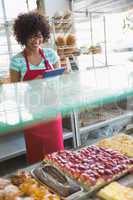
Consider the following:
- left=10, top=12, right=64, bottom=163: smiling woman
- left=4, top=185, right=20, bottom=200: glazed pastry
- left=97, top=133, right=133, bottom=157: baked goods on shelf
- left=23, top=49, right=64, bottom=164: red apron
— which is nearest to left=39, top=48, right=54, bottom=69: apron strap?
left=10, top=12, right=64, bottom=163: smiling woman

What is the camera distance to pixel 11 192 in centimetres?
86

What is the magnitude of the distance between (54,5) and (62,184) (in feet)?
10.2

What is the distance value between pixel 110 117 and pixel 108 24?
1428 mm

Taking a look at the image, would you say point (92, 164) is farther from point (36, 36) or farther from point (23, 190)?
point (36, 36)

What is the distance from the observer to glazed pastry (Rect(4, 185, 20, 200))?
0.84 m

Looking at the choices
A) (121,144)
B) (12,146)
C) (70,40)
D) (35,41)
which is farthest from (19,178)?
(70,40)

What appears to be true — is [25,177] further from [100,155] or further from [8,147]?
[8,147]

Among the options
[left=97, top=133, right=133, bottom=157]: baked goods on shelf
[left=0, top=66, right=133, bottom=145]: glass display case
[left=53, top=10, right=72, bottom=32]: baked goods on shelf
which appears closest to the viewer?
[left=0, top=66, right=133, bottom=145]: glass display case

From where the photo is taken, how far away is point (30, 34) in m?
1.57

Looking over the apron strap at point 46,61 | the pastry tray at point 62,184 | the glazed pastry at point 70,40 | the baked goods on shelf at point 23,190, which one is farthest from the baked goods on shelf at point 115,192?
the glazed pastry at point 70,40

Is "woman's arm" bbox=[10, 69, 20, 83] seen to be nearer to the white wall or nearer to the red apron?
the red apron

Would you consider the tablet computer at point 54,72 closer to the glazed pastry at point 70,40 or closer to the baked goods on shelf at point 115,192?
the baked goods on shelf at point 115,192

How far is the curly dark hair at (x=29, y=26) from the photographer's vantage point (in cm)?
158

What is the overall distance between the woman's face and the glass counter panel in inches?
12.4
